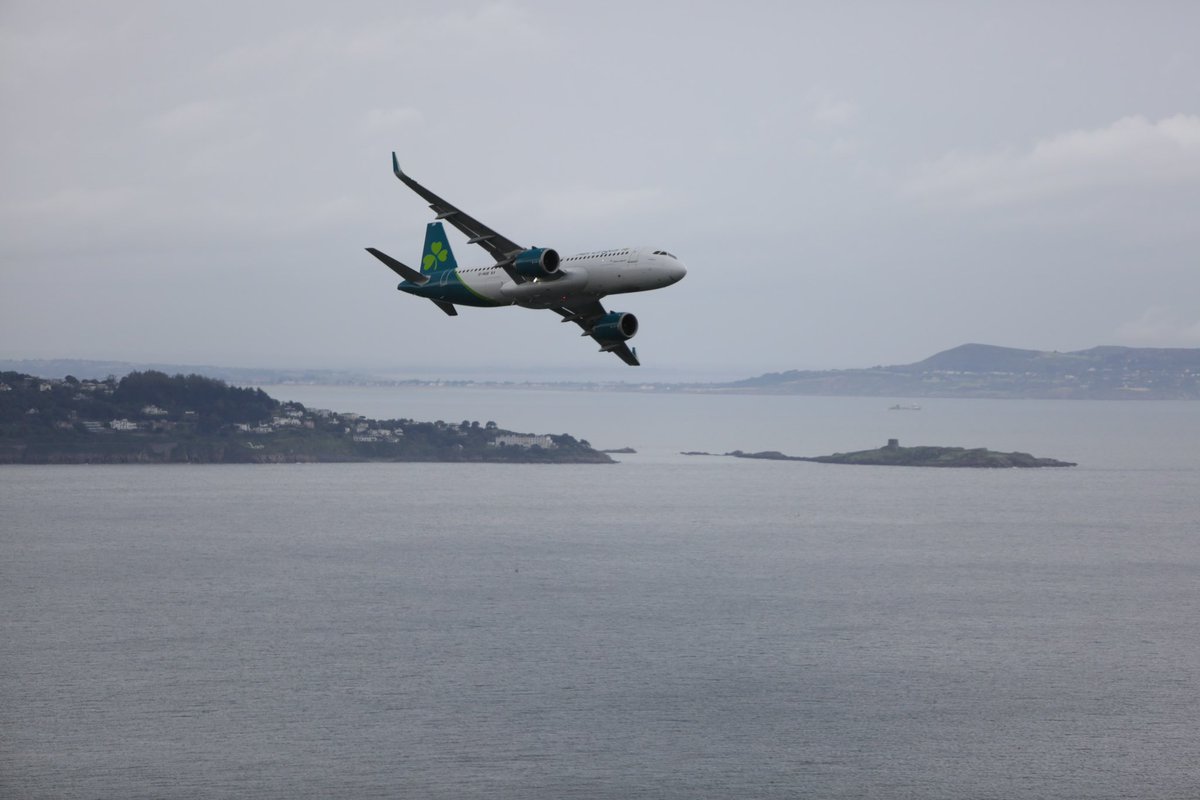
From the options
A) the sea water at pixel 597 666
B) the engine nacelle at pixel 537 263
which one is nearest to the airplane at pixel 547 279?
the engine nacelle at pixel 537 263

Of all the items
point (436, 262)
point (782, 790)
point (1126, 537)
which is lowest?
point (782, 790)

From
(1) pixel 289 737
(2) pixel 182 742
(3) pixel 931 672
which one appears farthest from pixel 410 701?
(3) pixel 931 672

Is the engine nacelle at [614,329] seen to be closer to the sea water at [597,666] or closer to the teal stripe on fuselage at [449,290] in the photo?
the teal stripe on fuselage at [449,290]

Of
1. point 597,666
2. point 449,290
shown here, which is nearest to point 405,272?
point 449,290

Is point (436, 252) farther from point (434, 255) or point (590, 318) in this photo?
point (590, 318)

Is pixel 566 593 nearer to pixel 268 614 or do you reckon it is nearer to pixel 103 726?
pixel 268 614

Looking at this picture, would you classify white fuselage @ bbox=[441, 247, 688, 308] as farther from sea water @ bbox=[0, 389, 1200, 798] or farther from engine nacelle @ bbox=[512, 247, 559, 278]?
sea water @ bbox=[0, 389, 1200, 798]
